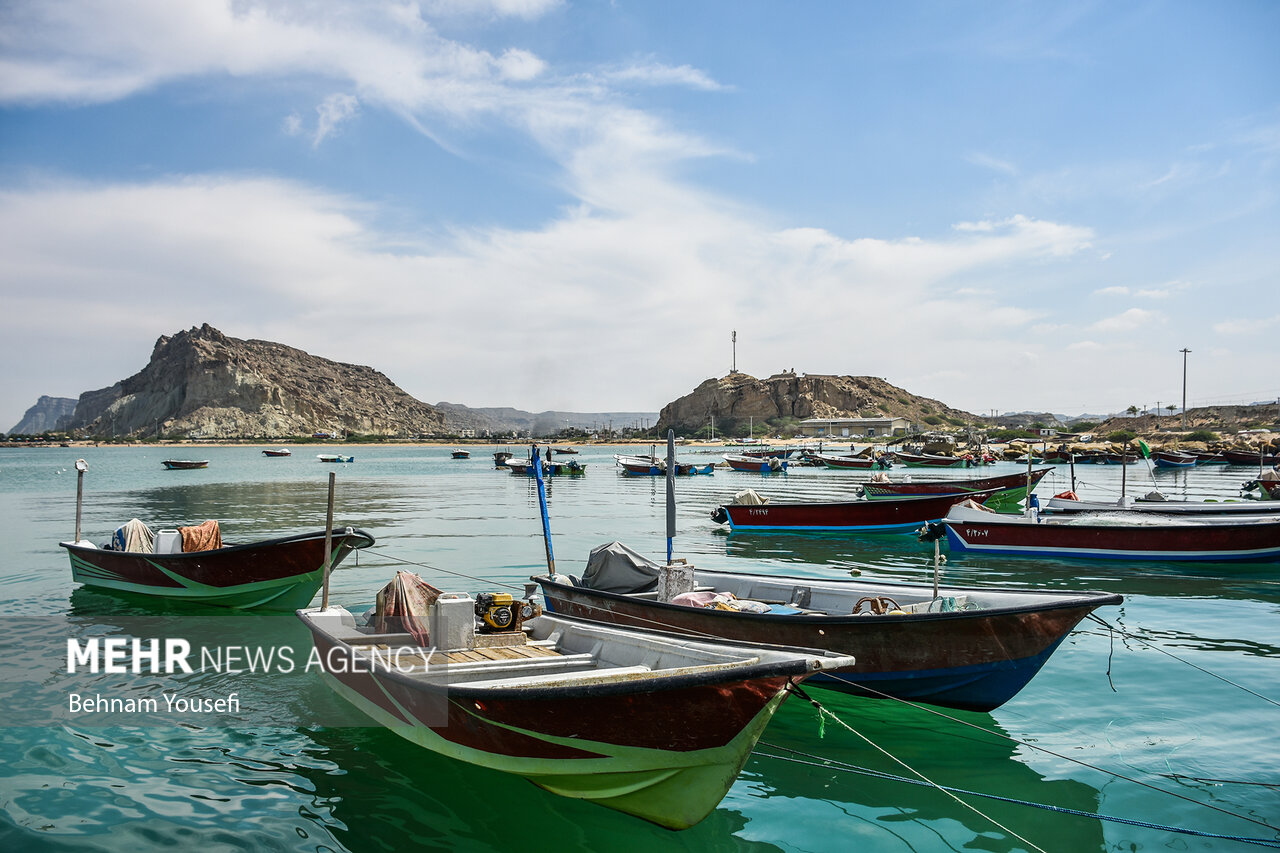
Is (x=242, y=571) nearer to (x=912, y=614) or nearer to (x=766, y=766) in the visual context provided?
(x=766, y=766)

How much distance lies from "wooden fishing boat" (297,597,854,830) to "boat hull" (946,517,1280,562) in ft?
51.5

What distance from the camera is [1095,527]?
19250 mm

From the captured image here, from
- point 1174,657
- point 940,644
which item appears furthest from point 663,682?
point 1174,657

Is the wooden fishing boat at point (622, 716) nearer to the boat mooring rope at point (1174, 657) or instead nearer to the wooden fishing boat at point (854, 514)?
the boat mooring rope at point (1174, 657)

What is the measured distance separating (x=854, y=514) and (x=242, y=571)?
18.6m

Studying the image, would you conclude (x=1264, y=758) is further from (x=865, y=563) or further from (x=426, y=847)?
(x=865, y=563)

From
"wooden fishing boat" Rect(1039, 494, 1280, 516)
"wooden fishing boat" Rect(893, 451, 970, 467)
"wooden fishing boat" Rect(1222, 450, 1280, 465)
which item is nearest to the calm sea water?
"wooden fishing boat" Rect(1039, 494, 1280, 516)

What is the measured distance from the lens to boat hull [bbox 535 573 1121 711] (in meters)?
8.20

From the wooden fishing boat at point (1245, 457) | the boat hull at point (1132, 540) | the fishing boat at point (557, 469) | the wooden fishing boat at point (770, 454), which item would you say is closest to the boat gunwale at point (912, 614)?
the boat hull at point (1132, 540)

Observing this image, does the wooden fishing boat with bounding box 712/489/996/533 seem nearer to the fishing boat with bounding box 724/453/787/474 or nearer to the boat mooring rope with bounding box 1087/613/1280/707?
the boat mooring rope with bounding box 1087/613/1280/707

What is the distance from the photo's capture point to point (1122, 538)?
750 inches

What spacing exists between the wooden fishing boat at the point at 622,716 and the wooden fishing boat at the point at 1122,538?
15.7 meters

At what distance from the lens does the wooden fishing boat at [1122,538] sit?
18.5 m

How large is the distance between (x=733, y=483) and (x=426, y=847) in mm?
48132
